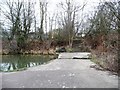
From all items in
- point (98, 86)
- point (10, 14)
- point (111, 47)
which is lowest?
point (98, 86)

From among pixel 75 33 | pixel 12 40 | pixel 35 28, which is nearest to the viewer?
pixel 12 40

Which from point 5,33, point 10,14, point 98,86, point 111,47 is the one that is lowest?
point 98,86

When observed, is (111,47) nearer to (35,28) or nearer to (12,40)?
(12,40)

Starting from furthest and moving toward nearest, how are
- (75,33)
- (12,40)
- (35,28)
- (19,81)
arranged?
(75,33), (35,28), (12,40), (19,81)

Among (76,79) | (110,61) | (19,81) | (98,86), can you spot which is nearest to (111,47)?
(110,61)

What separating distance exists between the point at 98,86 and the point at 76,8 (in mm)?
24362

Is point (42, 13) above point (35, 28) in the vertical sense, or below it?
above

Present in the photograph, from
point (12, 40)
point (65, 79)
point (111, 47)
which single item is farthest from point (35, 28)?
point (65, 79)

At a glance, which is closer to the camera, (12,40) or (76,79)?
(76,79)

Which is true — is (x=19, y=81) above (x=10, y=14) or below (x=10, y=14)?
below

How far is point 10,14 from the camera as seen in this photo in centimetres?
2752

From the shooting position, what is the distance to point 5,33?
2658 centimetres

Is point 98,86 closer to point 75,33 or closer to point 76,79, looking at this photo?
point 76,79

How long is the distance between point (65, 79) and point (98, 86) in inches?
60.8
